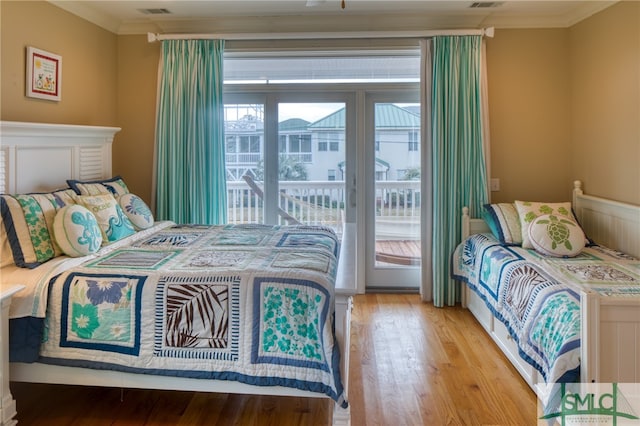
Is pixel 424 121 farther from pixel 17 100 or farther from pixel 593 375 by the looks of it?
pixel 17 100

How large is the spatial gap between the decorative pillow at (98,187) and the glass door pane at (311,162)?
56.5 inches

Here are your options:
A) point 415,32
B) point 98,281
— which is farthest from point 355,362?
point 415,32

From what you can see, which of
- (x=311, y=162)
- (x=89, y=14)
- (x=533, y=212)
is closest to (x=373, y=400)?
(x=533, y=212)

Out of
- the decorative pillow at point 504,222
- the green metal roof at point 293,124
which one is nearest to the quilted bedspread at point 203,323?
the decorative pillow at point 504,222

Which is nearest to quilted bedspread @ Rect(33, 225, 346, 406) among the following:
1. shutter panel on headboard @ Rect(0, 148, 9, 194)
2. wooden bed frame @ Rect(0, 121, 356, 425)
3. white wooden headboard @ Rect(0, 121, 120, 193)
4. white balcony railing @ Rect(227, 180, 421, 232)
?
wooden bed frame @ Rect(0, 121, 356, 425)

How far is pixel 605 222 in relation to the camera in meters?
3.42

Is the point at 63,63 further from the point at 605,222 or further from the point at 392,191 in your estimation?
the point at 605,222

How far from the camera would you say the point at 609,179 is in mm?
3449

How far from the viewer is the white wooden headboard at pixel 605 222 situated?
311cm

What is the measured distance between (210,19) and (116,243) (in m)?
2.22

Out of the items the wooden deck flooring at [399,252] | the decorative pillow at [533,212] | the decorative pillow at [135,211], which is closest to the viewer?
the decorative pillow at [135,211]

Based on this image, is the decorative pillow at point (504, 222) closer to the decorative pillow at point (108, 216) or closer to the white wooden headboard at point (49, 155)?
Answer: the decorative pillow at point (108, 216)

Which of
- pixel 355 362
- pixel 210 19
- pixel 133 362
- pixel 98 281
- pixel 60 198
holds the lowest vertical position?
pixel 355 362

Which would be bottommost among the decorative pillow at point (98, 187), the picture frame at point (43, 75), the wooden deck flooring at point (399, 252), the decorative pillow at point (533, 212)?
the wooden deck flooring at point (399, 252)
